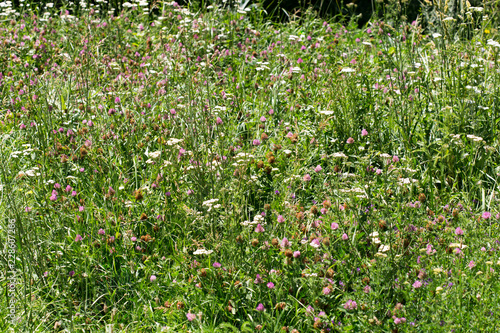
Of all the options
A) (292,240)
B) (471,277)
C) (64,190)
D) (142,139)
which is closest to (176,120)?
(142,139)

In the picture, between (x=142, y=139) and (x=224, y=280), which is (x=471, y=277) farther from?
(x=142, y=139)

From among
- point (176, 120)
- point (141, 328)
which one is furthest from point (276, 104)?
point (141, 328)

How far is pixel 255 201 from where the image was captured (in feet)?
10.4

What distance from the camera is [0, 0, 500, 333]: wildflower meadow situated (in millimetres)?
2275

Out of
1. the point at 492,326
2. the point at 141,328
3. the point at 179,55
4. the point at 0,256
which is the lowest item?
the point at 141,328

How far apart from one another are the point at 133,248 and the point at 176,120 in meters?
1.00

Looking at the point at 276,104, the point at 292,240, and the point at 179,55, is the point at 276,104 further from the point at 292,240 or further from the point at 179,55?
the point at 292,240

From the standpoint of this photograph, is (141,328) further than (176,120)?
No

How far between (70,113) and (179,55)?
998 millimetres

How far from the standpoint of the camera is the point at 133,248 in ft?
9.09

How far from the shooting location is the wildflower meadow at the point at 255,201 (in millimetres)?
2275

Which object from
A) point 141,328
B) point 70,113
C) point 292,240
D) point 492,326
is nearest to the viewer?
point 492,326

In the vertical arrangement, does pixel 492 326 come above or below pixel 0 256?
below

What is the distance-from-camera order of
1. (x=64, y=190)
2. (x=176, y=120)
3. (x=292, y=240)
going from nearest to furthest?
(x=292, y=240) → (x=64, y=190) → (x=176, y=120)
